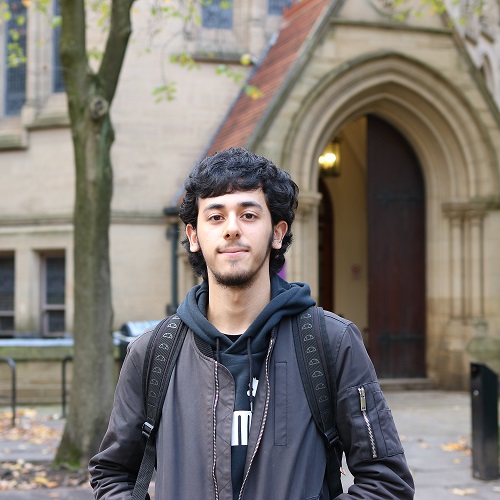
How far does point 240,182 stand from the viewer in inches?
94.1

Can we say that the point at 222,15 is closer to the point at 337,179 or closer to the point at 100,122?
the point at 337,179

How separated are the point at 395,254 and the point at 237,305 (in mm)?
11728

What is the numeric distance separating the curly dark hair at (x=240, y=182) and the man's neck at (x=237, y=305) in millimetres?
153

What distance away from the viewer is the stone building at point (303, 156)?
1239 cm

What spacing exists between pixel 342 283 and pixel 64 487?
1028 centimetres

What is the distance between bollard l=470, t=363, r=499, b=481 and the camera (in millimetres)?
7277

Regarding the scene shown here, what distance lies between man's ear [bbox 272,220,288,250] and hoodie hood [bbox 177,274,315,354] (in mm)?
140

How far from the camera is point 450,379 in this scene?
13.1 meters

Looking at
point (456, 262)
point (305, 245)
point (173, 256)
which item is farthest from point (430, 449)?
point (173, 256)

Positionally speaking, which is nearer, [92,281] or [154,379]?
[154,379]

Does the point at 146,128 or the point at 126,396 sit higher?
the point at 146,128

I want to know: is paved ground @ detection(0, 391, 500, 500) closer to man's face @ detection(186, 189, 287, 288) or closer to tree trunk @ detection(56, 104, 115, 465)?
tree trunk @ detection(56, 104, 115, 465)

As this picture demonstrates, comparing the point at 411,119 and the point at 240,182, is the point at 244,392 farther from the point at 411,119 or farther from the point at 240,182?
the point at 411,119

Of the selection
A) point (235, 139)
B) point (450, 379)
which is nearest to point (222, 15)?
point (235, 139)
